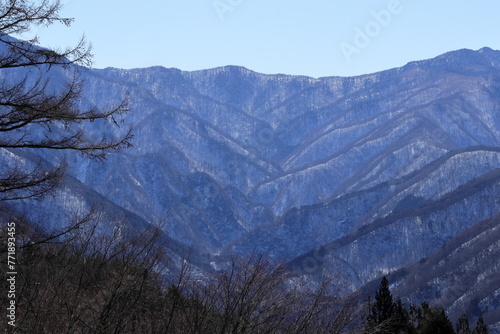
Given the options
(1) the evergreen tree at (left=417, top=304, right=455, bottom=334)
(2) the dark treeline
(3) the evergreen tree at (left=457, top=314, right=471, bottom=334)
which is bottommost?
(2) the dark treeline

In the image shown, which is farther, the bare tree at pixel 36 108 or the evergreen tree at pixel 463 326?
the evergreen tree at pixel 463 326

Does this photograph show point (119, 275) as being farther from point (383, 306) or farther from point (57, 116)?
point (383, 306)

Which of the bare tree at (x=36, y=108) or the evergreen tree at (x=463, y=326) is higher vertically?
the evergreen tree at (x=463, y=326)

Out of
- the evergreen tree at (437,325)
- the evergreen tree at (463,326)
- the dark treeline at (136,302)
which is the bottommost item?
the dark treeline at (136,302)

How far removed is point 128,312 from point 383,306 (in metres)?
29.0

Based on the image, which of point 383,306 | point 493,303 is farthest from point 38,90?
point 493,303

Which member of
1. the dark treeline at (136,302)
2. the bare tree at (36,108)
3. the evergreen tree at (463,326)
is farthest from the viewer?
the evergreen tree at (463,326)

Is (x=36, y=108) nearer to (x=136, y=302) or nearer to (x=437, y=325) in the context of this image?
(x=136, y=302)

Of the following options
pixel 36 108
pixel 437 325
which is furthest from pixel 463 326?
pixel 36 108

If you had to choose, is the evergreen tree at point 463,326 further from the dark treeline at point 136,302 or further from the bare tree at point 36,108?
the bare tree at point 36,108

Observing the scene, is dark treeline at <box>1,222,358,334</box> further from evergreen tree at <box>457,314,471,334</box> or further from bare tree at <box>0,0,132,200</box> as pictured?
evergreen tree at <box>457,314,471,334</box>

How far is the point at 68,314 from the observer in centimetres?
1555

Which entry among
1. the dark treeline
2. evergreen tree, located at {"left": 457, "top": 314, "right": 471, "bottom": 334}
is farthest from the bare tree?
evergreen tree, located at {"left": 457, "top": 314, "right": 471, "bottom": 334}

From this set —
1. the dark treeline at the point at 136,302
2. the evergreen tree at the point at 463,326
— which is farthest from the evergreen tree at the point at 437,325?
the dark treeline at the point at 136,302
